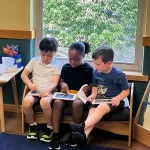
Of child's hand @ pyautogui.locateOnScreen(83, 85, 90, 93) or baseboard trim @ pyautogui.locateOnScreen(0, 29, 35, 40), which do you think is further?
baseboard trim @ pyautogui.locateOnScreen(0, 29, 35, 40)

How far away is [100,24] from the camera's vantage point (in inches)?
112

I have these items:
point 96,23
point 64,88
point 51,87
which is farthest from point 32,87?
point 96,23

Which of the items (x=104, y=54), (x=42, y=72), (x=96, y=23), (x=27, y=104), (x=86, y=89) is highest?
(x=96, y=23)

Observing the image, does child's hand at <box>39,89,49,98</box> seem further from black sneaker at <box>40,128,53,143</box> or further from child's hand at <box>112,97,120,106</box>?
child's hand at <box>112,97,120,106</box>

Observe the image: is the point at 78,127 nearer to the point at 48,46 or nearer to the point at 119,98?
the point at 119,98

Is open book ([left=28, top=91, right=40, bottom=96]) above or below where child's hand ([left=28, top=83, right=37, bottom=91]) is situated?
below

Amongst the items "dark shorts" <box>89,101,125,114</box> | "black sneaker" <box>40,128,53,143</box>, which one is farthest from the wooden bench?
"black sneaker" <box>40,128,53,143</box>

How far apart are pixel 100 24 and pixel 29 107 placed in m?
1.02

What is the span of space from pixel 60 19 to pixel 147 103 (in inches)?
44.5

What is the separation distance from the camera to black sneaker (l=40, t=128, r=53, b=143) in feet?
Result: 7.89

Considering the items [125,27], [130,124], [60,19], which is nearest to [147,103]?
[130,124]

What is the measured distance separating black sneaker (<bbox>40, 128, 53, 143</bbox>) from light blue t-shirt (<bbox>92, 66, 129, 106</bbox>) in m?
0.50

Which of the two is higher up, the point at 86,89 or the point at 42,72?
the point at 42,72

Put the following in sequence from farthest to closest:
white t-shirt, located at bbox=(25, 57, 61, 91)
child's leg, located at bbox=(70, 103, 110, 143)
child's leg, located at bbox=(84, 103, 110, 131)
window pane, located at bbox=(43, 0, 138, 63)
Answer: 1. window pane, located at bbox=(43, 0, 138, 63)
2. white t-shirt, located at bbox=(25, 57, 61, 91)
3. child's leg, located at bbox=(84, 103, 110, 131)
4. child's leg, located at bbox=(70, 103, 110, 143)
